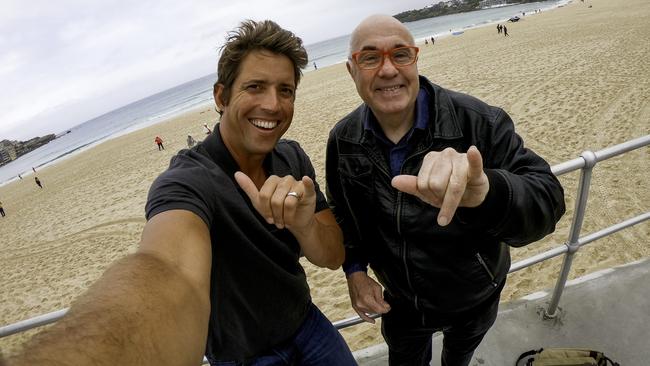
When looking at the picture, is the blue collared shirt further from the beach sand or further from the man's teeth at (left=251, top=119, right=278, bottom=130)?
the beach sand

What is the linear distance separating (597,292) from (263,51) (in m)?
2.55

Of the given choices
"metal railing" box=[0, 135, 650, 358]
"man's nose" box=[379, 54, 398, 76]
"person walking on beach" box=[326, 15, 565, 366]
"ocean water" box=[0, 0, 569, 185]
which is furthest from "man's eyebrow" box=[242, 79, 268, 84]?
"ocean water" box=[0, 0, 569, 185]

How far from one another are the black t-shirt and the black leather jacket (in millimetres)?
380

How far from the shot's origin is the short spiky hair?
1604 millimetres

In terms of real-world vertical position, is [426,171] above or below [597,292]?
above

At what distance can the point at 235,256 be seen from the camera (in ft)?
4.50

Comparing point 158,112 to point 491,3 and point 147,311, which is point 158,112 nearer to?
point 147,311

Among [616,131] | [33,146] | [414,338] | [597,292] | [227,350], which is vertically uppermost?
[33,146]

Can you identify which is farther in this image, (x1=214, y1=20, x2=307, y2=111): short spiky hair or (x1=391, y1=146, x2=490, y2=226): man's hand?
(x1=214, y1=20, x2=307, y2=111): short spiky hair

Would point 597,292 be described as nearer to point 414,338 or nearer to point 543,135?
point 414,338

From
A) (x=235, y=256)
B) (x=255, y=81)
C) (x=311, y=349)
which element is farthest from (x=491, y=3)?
(x=235, y=256)

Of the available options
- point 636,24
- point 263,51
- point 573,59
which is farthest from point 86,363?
point 636,24

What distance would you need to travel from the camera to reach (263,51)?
1629 millimetres

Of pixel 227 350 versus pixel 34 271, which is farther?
pixel 34 271
